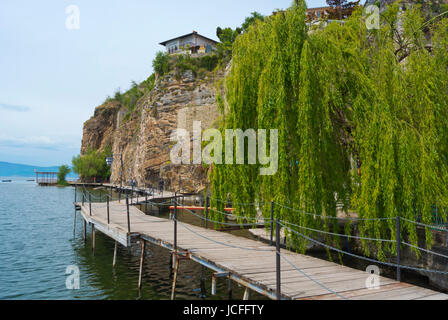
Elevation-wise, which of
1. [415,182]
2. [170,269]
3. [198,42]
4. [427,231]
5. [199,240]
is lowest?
[170,269]

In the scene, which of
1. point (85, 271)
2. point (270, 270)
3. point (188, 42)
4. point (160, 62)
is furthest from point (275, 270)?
point (188, 42)

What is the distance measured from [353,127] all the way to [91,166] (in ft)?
265

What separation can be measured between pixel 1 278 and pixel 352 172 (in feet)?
44.4

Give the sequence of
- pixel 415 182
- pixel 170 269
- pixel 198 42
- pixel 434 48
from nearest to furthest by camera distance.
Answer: pixel 415 182, pixel 434 48, pixel 170 269, pixel 198 42

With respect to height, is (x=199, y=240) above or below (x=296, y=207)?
below

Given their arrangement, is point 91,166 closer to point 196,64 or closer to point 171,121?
point 171,121

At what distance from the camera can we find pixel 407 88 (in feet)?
35.8

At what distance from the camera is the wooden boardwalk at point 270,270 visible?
6852 millimetres

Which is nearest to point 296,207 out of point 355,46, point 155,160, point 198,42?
point 355,46

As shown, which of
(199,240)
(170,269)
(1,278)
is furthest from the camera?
(170,269)

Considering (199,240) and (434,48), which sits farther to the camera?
(199,240)

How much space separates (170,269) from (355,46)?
1110 centimetres

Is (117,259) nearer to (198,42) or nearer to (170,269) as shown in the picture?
(170,269)

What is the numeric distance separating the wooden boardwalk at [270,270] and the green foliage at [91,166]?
7377 centimetres
